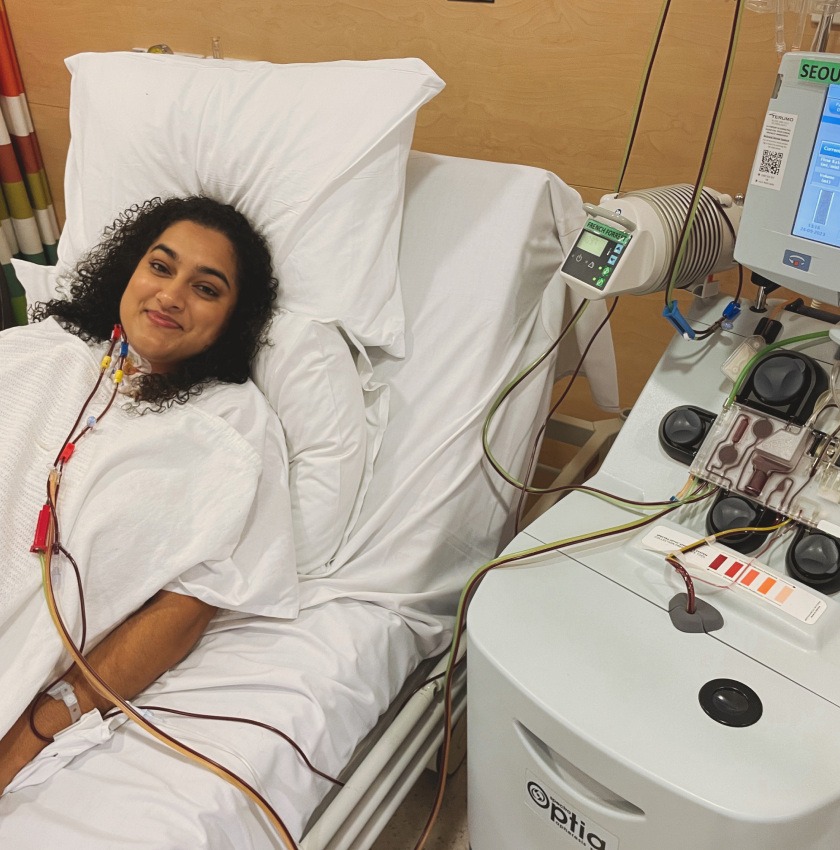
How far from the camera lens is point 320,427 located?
1303 mm

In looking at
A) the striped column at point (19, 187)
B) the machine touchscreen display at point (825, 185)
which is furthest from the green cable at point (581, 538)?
the striped column at point (19, 187)

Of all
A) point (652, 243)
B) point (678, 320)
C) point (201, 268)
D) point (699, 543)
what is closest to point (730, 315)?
point (678, 320)

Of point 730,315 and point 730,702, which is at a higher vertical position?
point 730,315

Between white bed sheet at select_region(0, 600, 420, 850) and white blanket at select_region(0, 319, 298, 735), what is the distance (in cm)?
8

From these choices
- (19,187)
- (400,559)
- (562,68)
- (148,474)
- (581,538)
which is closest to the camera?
(581,538)

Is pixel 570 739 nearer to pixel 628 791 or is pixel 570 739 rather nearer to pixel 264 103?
pixel 628 791

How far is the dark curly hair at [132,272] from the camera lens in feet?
4.50

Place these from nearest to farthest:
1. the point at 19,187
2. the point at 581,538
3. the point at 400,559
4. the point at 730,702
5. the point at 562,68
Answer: the point at 730,702 → the point at 581,538 → the point at 400,559 → the point at 562,68 → the point at 19,187

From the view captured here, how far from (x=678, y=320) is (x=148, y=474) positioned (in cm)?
85

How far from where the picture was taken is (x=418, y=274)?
1.47 metres

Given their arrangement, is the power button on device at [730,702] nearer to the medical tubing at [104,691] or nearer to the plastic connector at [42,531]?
the medical tubing at [104,691]

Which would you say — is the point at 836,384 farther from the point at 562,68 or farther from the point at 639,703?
the point at 562,68

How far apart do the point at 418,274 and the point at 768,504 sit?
75 centimetres

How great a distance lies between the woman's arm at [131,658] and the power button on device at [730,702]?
72cm
